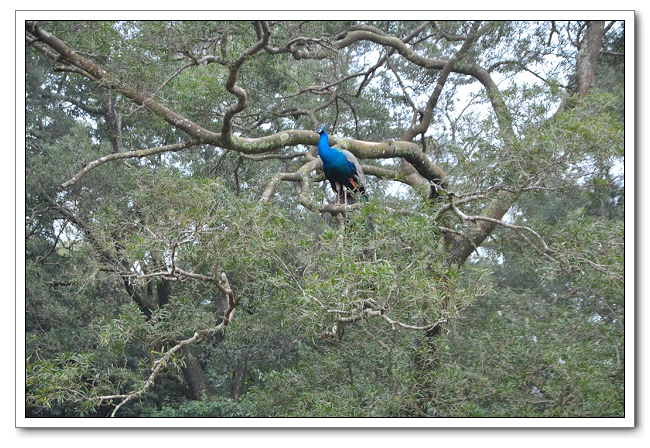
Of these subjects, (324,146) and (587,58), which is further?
(587,58)

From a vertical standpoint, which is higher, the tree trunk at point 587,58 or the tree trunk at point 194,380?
the tree trunk at point 587,58

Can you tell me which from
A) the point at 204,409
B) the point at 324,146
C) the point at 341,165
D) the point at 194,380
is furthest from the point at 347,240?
the point at 194,380

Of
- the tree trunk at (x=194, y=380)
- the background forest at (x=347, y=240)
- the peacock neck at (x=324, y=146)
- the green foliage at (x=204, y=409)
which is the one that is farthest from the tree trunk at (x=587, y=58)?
A: the tree trunk at (x=194, y=380)

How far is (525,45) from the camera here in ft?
16.8

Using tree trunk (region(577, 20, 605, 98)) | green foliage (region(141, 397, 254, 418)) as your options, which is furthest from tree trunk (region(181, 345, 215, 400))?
tree trunk (region(577, 20, 605, 98))

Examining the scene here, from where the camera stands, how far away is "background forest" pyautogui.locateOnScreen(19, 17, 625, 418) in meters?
2.83

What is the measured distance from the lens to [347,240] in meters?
2.79

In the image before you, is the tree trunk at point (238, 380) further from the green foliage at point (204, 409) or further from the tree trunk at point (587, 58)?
the tree trunk at point (587, 58)

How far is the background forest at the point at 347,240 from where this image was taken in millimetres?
2826

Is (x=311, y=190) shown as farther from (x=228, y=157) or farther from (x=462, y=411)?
(x=462, y=411)

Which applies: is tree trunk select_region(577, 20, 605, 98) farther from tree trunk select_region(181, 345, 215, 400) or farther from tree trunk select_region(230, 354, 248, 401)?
tree trunk select_region(181, 345, 215, 400)

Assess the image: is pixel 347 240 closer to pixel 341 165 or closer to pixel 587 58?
pixel 341 165

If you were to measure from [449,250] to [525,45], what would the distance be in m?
2.21

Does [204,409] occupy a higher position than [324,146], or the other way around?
[324,146]
